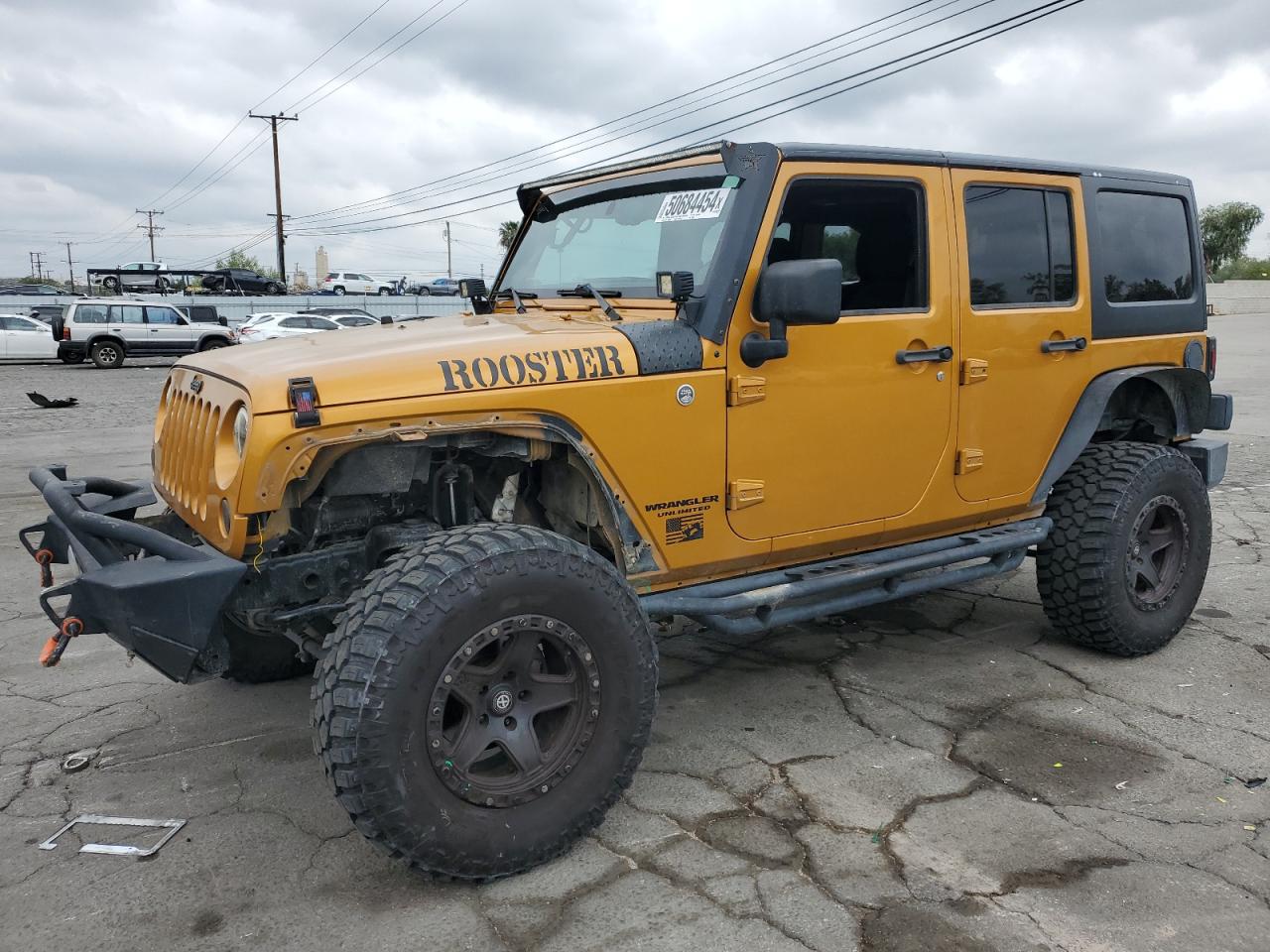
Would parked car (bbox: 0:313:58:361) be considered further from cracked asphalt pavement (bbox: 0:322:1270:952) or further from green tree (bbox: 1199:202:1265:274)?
green tree (bbox: 1199:202:1265:274)

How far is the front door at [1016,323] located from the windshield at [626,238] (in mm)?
1126

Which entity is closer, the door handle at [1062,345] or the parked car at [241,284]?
the door handle at [1062,345]

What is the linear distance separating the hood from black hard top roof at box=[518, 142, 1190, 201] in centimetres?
72

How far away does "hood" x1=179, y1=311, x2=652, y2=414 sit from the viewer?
2.79 metres

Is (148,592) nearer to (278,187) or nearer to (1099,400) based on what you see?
(1099,400)

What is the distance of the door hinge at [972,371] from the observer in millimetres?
3961

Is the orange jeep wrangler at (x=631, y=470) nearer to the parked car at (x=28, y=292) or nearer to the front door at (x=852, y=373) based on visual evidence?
the front door at (x=852, y=373)

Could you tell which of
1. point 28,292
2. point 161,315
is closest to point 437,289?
point 28,292

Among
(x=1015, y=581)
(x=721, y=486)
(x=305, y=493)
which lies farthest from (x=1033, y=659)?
(x=305, y=493)

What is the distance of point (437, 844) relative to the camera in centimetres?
270

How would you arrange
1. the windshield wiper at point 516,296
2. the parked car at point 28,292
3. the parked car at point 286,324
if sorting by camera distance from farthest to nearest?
the parked car at point 28,292 → the parked car at point 286,324 → the windshield wiper at point 516,296

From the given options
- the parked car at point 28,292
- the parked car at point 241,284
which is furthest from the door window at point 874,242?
the parked car at point 241,284

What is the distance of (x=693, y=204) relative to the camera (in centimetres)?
355

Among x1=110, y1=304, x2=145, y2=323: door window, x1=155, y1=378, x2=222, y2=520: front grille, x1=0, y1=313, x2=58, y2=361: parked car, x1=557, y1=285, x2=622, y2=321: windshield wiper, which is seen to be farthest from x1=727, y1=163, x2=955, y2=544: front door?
x1=0, y1=313, x2=58, y2=361: parked car
